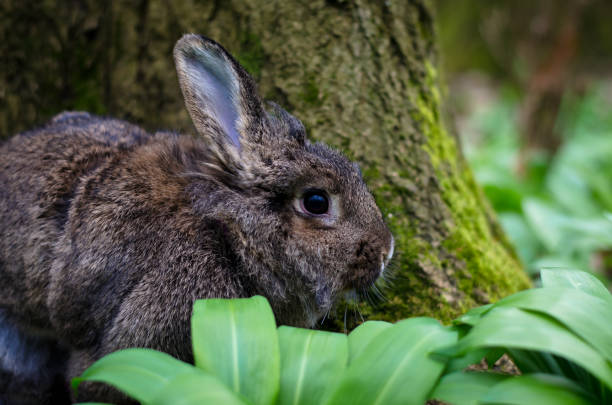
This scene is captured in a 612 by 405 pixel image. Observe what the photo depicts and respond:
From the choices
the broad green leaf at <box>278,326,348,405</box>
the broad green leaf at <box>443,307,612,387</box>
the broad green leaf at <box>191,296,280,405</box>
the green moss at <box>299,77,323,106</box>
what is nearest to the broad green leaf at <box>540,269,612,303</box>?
the broad green leaf at <box>443,307,612,387</box>

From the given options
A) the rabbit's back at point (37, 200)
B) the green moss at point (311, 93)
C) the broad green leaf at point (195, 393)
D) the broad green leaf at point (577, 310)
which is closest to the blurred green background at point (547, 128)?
the broad green leaf at point (577, 310)

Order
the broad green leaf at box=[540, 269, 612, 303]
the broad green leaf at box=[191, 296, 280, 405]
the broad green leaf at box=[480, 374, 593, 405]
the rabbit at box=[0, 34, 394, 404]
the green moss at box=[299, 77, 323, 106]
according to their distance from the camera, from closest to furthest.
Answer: the broad green leaf at box=[480, 374, 593, 405], the broad green leaf at box=[191, 296, 280, 405], the broad green leaf at box=[540, 269, 612, 303], the rabbit at box=[0, 34, 394, 404], the green moss at box=[299, 77, 323, 106]

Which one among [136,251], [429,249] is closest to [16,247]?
[136,251]

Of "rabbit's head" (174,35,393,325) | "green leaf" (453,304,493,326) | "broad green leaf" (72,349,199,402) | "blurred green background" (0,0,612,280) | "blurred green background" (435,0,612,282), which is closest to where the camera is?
"broad green leaf" (72,349,199,402)

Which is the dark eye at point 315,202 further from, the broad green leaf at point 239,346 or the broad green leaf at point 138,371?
the broad green leaf at point 138,371

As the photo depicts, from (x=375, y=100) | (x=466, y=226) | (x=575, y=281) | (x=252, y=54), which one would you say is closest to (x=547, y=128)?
(x=466, y=226)

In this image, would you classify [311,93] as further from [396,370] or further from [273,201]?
[396,370]

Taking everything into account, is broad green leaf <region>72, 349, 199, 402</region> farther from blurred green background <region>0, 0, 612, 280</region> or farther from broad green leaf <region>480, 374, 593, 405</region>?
blurred green background <region>0, 0, 612, 280</region>

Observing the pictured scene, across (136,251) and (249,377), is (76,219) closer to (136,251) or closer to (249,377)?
(136,251)
